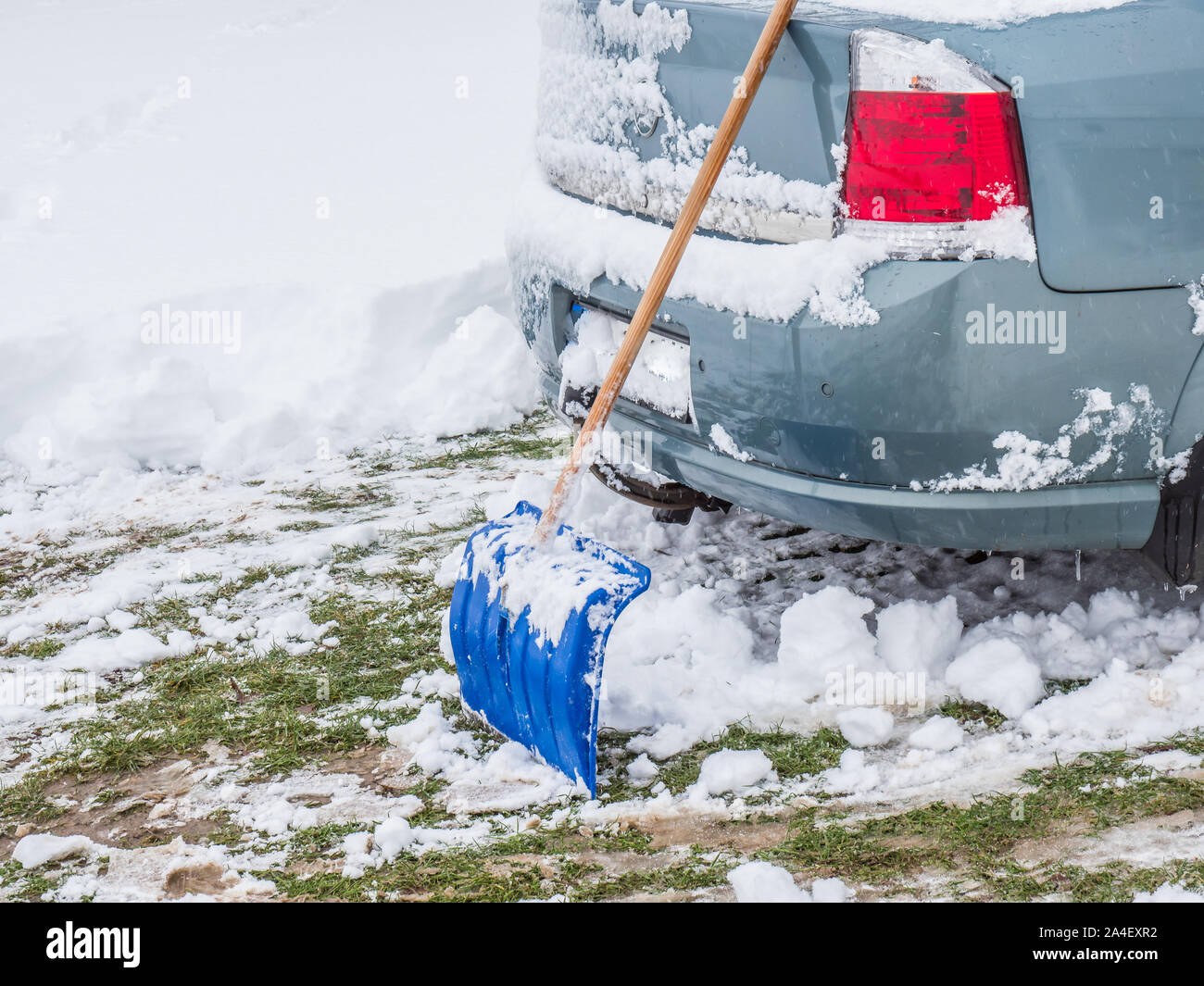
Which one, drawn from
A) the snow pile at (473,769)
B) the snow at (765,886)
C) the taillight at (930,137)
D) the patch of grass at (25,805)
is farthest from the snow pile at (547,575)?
the patch of grass at (25,805)

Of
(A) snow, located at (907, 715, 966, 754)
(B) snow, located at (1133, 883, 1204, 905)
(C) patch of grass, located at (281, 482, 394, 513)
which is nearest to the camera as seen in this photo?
(B) snow, located at (1133, 883, 1204, 905)

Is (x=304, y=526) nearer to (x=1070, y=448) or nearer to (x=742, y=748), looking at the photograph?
(x=742, y=748)

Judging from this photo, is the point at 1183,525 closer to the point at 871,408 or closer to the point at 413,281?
the point at 871,408

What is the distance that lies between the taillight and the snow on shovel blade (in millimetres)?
902

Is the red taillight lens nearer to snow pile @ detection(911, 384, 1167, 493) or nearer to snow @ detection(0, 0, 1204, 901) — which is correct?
snow @ detection(0, 0, 1204, 901)

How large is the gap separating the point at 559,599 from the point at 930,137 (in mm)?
1158

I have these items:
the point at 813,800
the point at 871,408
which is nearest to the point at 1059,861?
the point at 813,800

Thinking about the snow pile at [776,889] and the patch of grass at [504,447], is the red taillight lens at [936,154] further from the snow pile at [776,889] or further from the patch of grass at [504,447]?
the patch of grass at [504,447]

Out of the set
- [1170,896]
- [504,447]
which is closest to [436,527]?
[504,447]

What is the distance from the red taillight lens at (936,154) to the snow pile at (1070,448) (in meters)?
0.43

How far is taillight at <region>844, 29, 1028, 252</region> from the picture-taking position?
2221mm

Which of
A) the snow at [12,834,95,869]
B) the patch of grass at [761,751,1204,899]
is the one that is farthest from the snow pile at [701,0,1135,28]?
the snow at [12,834,95,869]

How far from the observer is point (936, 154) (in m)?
2.24

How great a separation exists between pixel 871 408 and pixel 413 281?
3906 millimetres
